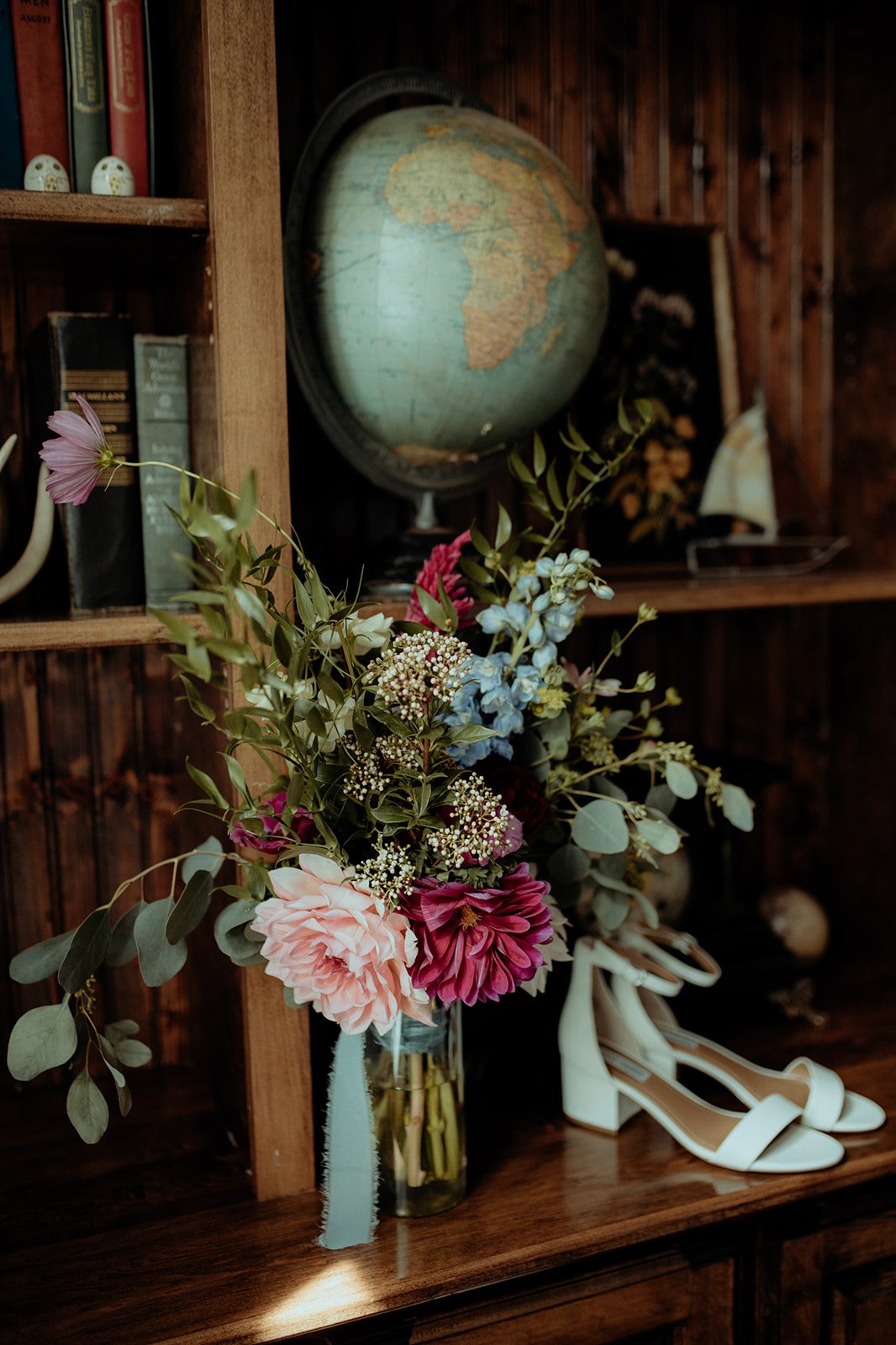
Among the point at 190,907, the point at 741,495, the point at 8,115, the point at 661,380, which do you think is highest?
the point at 8,115

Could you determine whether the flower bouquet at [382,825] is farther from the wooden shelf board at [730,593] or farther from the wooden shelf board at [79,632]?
the wooden shelf board at [730,593]

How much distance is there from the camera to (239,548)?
2.59 feet

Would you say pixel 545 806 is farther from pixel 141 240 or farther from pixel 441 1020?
pixel 141 240

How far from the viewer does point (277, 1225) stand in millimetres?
1059

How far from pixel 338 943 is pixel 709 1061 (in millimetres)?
583

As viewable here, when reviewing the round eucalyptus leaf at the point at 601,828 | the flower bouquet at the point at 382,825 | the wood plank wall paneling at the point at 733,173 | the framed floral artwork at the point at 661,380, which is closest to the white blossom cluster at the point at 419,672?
the flower bouquet at the point at 382,825

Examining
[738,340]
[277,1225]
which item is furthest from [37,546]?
[738,340]

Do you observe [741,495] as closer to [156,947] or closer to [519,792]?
[519,792]

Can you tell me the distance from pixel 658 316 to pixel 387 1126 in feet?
3.61

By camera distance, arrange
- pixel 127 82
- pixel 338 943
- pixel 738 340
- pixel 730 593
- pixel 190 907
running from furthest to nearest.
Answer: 1. pixel 738 340
2. pixel 730 593
3. pixel 127 82
4. pixel 190 907
5. pixel 338 943

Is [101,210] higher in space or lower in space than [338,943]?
higher

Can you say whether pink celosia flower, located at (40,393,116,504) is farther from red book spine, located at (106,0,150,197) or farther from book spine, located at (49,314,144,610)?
red book spine, located at (106,0,150,197)

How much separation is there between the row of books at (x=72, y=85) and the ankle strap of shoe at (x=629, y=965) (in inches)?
34.4

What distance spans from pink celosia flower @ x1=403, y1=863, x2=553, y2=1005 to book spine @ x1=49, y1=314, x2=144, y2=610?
0.45 m
